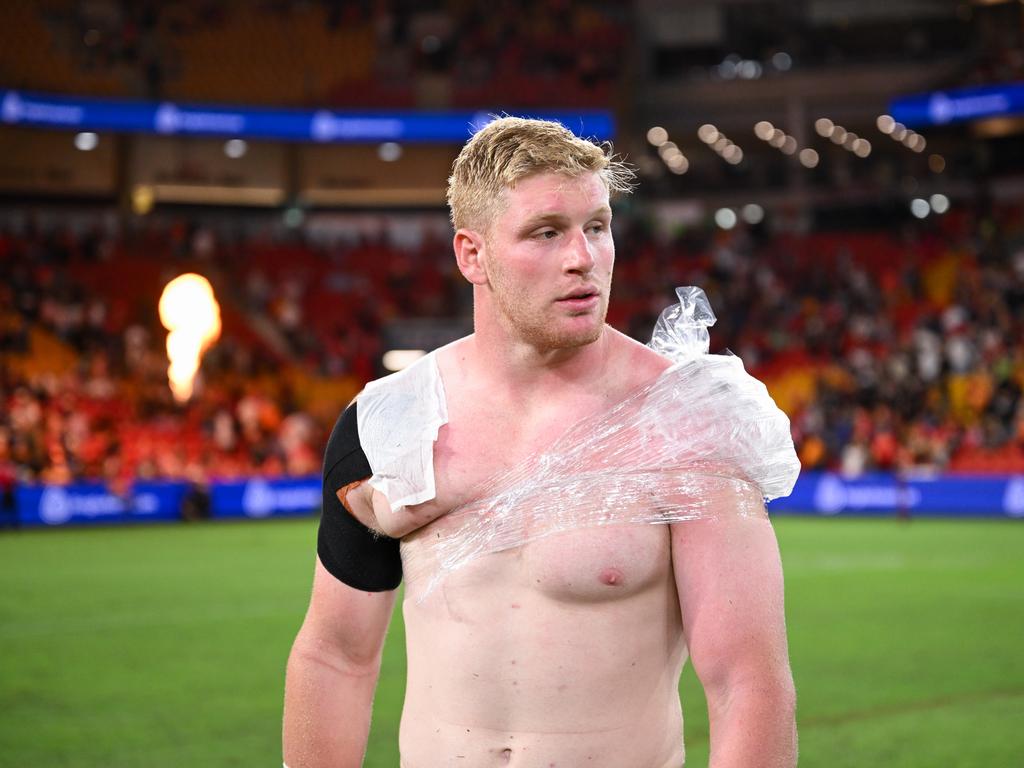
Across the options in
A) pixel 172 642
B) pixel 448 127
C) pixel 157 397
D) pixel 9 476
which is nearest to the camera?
pixel 172 642

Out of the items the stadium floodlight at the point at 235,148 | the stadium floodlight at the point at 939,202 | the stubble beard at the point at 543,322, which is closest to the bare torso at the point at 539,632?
the stubble beard at the point at 543,322

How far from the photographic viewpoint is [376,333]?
3309 cm

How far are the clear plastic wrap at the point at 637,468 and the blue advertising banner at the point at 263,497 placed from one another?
896 inches

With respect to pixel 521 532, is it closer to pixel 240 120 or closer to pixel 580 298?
pixel 580 298

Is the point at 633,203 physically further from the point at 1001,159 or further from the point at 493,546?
the point at 493,546

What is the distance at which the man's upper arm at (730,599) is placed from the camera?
2402 mm

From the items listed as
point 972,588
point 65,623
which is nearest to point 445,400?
point 65,623

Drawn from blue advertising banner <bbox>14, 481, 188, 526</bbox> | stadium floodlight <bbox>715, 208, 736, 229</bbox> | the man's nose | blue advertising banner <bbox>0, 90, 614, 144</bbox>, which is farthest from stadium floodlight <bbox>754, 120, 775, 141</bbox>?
the man's nose

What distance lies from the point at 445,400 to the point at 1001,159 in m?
36.6

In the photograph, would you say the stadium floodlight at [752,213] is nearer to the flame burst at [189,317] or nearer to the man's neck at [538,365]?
the flame burst at [189,317]

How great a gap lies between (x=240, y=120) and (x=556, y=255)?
32.8 metres

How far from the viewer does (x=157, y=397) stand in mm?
27547

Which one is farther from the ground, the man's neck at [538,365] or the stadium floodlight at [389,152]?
the stadium floodlight at [389,152]

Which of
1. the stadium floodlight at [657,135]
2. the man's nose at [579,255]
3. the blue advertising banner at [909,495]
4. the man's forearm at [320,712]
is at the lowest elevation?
the blue advertising banner at [909,495]
